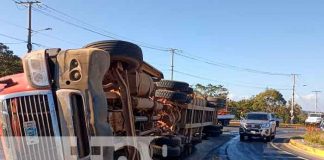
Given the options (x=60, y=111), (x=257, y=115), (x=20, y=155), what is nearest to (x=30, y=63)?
(x=60, y=111)

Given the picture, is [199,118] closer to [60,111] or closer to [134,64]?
[134,64]

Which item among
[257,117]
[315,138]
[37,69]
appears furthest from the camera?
[257,117]

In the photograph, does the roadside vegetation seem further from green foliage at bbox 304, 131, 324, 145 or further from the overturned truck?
the overturned truck

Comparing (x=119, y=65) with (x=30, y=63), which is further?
(x=119, y=65)

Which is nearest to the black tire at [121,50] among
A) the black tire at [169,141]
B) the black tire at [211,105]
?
the black tire at [169,141]

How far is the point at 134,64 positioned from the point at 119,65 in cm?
27

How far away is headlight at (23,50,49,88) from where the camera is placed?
172 inches

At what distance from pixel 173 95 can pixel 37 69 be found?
8005 millimetres

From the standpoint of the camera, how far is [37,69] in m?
4.43

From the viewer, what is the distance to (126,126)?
589 cm

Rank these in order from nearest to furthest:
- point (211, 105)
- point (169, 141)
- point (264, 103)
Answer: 1. point (169, 141)
2. point (211, 105)
3. point (264, 103)

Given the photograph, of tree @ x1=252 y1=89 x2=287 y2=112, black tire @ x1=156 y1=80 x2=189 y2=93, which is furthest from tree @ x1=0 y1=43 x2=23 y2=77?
tree @ x1=252 y1=89 x2=287 y2=112

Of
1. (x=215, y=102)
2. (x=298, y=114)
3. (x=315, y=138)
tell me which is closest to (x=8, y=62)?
(x=215, y=102)

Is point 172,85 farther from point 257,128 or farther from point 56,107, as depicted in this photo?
point 257,128
